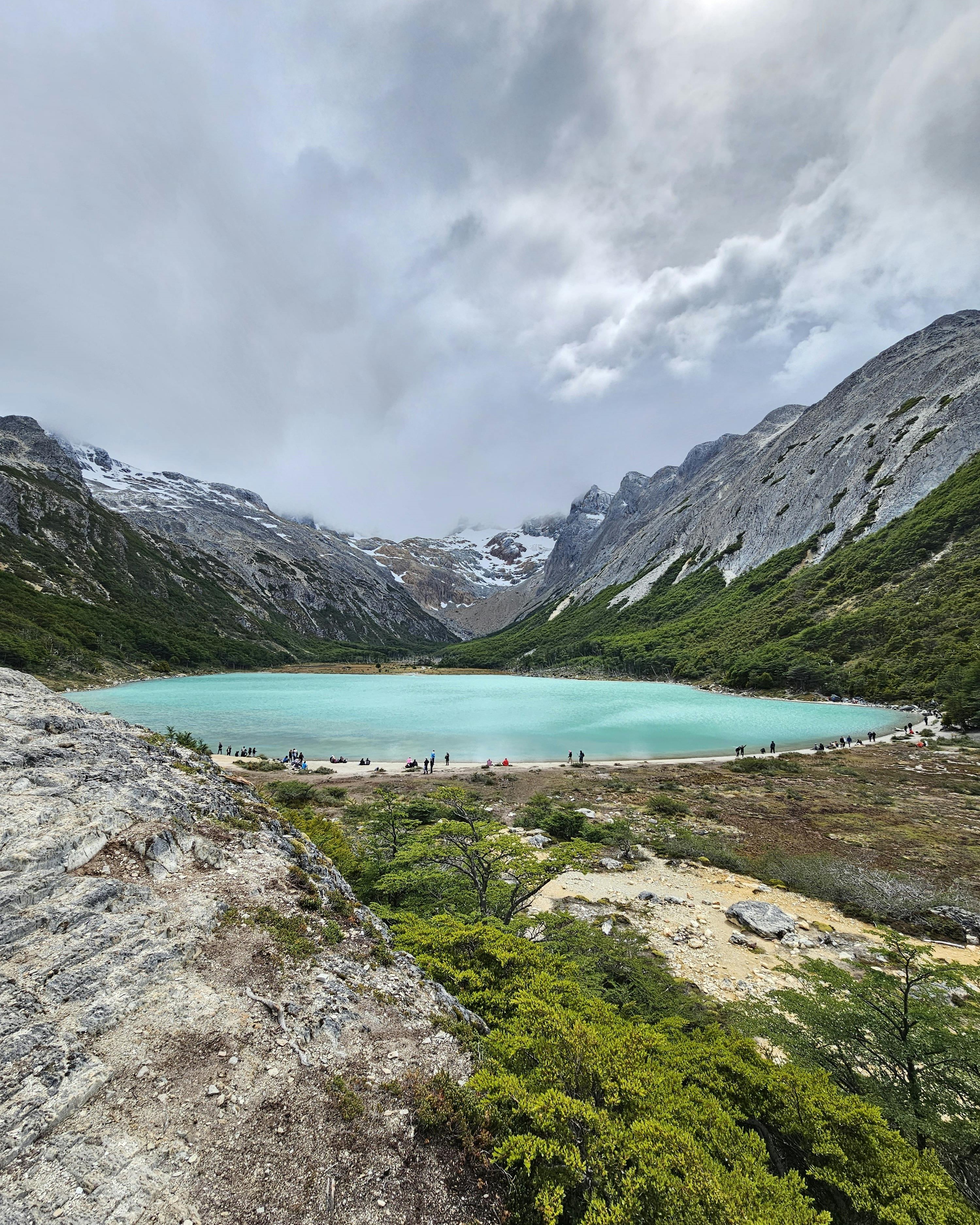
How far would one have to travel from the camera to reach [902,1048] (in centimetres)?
606

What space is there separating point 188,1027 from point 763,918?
14437 millimetres

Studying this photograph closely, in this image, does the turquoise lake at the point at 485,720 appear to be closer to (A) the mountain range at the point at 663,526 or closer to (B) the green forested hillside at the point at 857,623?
(B) the green forested hillside at the point at 857,623

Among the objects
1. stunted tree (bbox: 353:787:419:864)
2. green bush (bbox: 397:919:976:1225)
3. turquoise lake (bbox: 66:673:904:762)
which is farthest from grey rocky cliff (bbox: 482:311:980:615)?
green bush (bbox: 397:919:976:1225)

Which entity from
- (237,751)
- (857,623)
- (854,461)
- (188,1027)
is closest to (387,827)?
(188,1027)

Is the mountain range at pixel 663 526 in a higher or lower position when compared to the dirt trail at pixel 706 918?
higher

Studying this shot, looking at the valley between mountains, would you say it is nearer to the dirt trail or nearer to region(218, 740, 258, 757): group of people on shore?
the dirt trail

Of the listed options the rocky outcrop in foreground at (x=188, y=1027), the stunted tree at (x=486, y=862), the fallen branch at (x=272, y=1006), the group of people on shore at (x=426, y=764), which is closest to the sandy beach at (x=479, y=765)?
the group of people on shore at (x=426, y=764)

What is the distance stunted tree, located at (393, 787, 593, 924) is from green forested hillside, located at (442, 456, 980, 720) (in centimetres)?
5096

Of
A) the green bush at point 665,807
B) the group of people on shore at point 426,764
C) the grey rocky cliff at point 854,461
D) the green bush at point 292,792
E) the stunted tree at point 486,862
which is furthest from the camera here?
the grey rocky cliff at point 854,461

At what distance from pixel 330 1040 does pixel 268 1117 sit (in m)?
1.00

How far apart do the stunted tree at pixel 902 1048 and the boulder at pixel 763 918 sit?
4887 millimetres

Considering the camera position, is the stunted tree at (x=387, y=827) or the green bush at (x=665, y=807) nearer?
the stunted tree at (x=387, y=827)

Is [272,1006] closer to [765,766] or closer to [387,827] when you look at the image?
[387,827]

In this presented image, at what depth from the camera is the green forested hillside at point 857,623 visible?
56688 mm
